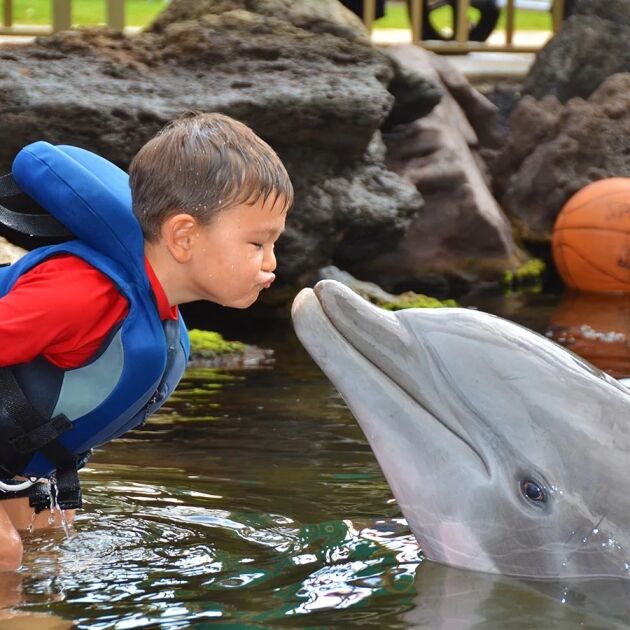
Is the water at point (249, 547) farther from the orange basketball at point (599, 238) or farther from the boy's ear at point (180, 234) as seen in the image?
the orange basketball at point (599, 238)

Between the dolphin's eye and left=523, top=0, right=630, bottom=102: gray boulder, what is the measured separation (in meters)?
12.2

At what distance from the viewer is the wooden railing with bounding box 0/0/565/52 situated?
45.0ft

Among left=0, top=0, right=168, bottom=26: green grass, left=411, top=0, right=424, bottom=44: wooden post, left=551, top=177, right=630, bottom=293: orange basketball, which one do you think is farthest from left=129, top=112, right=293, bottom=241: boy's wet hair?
left=0, top=0, right=168, bottom=26: green grass

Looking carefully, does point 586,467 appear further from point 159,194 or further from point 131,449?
point 131,449

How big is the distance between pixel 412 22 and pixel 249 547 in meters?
11.9

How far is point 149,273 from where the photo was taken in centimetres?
444

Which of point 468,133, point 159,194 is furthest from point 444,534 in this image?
point 468,133

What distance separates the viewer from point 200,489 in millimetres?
5738

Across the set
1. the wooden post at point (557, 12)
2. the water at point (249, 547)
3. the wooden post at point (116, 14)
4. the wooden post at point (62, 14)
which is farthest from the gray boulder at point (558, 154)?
the water at point (249, 547)

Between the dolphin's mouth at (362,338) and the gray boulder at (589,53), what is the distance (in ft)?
39.2

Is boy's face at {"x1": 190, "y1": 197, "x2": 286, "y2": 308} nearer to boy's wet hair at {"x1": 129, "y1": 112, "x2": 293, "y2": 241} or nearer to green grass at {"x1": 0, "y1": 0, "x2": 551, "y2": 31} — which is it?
boy's wet hair at {"x1": 129, "y1": 112, "x2": 293, "y2": 241}

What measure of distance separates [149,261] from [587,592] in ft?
5.61

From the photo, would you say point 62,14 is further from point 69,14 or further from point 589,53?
point 589,53

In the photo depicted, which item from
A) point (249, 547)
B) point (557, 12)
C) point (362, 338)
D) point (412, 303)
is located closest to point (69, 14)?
point (412, 303)
